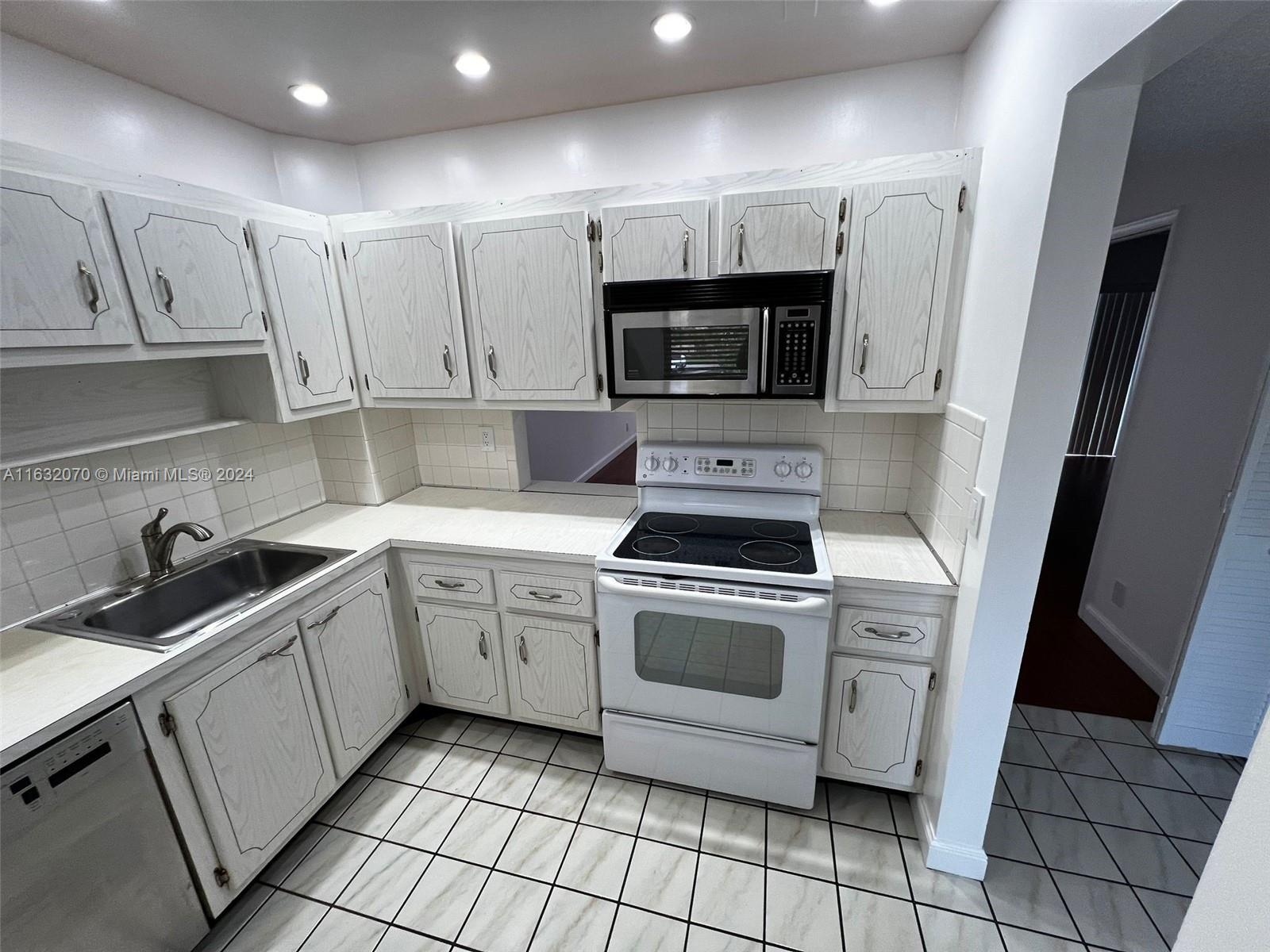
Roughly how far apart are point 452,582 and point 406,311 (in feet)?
3.68

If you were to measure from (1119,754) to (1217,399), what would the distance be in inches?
59.8

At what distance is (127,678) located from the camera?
1.23 metres

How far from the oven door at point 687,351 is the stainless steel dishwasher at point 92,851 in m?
1.67

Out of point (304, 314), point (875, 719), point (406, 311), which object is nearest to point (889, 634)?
point (875, 719)

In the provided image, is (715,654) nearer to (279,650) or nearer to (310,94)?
(279,650)

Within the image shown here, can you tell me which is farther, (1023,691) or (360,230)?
(1023,691)

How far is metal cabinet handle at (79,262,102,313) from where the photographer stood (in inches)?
52.0

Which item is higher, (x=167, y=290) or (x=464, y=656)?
(x=167, y=290)

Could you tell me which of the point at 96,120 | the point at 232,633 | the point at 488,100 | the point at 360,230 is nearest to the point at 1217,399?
the point at 488,100

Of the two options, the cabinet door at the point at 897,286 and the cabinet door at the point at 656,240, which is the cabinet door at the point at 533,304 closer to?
the cabinet door at the point at 656,240

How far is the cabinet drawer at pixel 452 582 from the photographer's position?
2002 mm

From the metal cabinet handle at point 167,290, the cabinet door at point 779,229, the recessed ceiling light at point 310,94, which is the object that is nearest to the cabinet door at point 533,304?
the cabinet door at point 779,229

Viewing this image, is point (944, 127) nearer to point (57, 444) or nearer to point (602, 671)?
point (602, 671)

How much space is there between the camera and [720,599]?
1.64 metres
